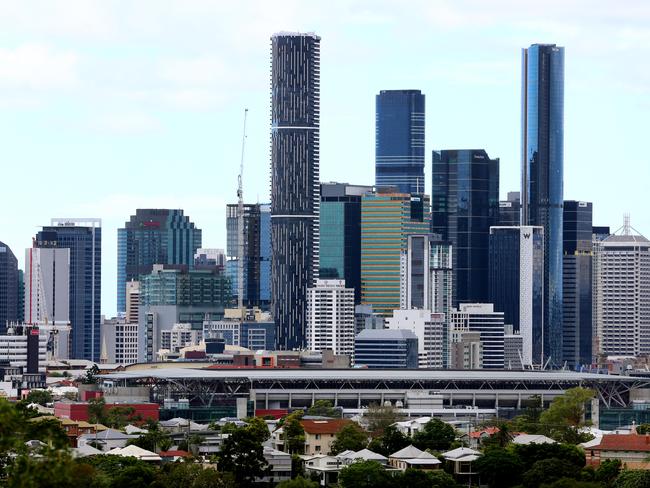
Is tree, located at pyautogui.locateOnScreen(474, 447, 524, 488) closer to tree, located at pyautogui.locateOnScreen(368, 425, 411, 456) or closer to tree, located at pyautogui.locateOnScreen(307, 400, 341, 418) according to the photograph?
tree, located at pyautogui.locateOnScreen(368, 425, 411, 456)

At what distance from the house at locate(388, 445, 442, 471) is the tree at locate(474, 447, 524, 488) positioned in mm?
3393

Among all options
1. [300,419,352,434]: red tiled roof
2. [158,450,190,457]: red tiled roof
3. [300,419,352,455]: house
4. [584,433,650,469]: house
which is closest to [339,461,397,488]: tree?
[158,450,190,457]: red tiled roof

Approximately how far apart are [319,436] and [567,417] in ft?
111

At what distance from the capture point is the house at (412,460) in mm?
109125

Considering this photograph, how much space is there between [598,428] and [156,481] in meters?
76.8

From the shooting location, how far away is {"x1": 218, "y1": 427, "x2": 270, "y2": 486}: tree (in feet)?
337

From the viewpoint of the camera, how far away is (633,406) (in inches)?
7707

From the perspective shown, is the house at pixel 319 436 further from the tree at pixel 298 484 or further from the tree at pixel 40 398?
the tree at pixel 40 398

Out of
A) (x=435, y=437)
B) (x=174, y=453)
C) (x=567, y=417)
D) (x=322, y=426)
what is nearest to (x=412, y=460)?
(x=174, y=453)

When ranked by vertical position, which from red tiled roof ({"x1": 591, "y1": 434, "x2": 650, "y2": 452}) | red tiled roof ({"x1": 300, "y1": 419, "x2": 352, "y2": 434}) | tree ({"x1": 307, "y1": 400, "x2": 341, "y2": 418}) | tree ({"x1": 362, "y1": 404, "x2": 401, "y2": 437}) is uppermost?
red tiled roof ({"x1": 591, "y1": 434, "x2": 650, "y2": 452})

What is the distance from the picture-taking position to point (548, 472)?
10112 centimetres

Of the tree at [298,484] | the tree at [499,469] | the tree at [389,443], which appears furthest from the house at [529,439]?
the tree at [298,484]

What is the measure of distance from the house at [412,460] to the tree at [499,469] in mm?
3393

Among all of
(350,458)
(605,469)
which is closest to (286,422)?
(350,458)
